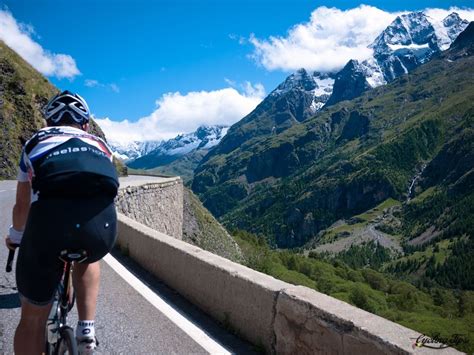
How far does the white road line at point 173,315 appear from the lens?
5176 millimetres

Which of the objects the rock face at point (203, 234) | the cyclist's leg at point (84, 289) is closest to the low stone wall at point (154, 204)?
the rock face at point (203, 234)

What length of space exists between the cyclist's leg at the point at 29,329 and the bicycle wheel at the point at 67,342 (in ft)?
0.66

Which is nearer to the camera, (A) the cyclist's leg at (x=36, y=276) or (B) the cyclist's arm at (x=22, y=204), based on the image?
(A) the cyclist's leg at (x=36, y=276)

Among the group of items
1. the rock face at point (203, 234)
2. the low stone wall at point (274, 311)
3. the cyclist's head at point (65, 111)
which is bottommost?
the rock face at point (203, 234)

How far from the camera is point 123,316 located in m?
6.13

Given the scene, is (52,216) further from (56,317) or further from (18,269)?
(56,317)

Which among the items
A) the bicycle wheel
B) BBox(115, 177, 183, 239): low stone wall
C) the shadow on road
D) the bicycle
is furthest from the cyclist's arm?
BBox(115, 177, 183, 239): low stone wall

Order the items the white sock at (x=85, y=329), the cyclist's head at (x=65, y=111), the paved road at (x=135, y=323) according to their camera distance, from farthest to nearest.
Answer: the paved road at (x=135, y=323), the cyclist's head at (x=65, y=111), the white sock at (x=85, y=329)

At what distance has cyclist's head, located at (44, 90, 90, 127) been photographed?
355 cm

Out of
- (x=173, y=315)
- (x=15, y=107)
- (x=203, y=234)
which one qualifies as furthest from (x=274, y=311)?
(x=15, y=107)

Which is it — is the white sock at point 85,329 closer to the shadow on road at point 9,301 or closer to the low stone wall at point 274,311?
the low stone wall at point 274,311

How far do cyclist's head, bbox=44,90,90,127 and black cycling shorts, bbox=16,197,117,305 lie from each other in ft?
2.63

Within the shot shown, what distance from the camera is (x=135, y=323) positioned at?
5.86 m

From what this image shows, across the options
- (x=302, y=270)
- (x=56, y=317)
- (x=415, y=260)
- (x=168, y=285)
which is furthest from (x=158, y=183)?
(x=415, y=260)
